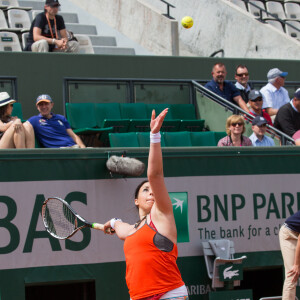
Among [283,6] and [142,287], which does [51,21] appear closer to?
[142,287]

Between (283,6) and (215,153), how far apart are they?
344 inches

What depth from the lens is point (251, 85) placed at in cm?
1111

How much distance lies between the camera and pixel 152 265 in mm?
4512

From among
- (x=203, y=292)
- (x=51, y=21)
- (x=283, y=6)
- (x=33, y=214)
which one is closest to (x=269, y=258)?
(x=203, y=292)

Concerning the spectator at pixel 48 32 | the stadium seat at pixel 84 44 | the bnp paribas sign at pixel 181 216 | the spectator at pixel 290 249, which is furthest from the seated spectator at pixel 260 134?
the stadium seat at pixel 84 44

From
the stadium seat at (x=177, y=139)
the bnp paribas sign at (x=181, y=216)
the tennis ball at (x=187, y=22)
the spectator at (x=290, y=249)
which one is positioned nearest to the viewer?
the spectator at (x=290, y=249)

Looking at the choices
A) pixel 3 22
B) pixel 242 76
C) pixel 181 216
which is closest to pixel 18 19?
pixel 3 22

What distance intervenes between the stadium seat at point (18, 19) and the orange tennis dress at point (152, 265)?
787cm

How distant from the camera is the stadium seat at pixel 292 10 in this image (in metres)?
15.5

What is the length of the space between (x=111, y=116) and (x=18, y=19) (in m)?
3.21

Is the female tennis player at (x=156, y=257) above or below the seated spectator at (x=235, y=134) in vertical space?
below

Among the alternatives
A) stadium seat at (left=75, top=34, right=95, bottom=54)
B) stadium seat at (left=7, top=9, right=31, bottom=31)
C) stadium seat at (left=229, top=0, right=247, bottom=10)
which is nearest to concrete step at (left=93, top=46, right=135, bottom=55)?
stadium seat at (left=75, top=34, right=95, bottom=54)

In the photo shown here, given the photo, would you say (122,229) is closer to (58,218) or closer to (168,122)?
(58,218)

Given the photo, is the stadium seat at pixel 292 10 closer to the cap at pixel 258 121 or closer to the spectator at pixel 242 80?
the spectator at pixel 242 80
